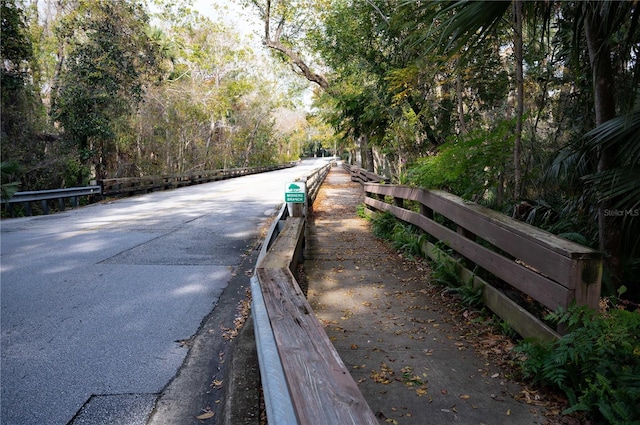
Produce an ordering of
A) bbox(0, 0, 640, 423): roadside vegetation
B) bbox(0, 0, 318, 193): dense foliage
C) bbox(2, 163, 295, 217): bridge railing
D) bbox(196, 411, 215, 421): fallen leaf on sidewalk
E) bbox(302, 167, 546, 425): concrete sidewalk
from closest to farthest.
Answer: bbox(302, 167, 546, 425): concrete sidewalk → bbox(196, 411, 215, 421): fallen leaf on sidewalk → bbox(0, 0, 640, 423): roadside vegetation → bbox(2, 163, 295, 217): bridge railing → bbox(0, 0, 318, 193): dense foliage

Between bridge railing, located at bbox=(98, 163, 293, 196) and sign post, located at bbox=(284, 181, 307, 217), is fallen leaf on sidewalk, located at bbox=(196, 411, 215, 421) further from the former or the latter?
bridge railing, located at bbox=(98, 163, 293, 196)

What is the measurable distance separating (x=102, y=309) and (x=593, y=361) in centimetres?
450

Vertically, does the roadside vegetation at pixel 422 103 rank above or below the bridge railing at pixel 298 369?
above

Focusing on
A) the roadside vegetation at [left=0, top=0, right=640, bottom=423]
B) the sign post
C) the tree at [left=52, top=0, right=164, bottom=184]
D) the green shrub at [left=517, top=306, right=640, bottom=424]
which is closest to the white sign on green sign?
the sign post

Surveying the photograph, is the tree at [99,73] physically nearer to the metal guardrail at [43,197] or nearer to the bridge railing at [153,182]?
the bridge railing at [153,182]

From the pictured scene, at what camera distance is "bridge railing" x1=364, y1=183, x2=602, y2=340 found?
288cm

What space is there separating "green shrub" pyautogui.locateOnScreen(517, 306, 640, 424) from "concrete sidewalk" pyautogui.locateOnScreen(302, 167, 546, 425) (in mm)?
243

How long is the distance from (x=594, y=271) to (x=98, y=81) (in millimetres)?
20200

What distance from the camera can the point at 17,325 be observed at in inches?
172

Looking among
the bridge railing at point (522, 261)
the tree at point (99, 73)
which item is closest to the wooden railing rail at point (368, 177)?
the bridge railing at point (522, 261)

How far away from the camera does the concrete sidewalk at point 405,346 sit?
280cm

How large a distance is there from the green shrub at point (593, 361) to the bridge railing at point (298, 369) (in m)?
1.53

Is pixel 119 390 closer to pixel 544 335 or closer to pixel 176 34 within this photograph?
pixel 544 335

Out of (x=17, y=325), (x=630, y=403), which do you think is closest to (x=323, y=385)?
(x=630, y=403)
